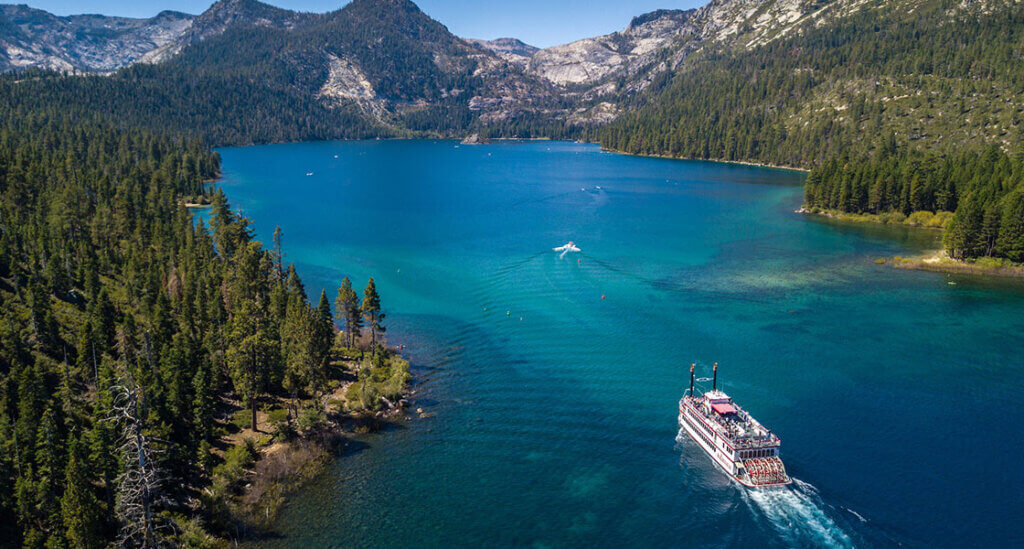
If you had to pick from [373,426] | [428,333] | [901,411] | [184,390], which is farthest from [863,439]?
[184,390]

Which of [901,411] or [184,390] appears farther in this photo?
[901,411]

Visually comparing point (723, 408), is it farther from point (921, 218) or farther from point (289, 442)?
point (921, 218)

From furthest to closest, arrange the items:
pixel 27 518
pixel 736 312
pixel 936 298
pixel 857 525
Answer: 1. pixel 936 298
2. pixel 736 312
3. pixel 857 525
4. pixel 27 518

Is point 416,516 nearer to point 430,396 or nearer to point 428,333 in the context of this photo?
point 430,396

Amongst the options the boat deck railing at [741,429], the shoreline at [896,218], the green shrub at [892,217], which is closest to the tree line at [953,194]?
the green shrub at [892,217]

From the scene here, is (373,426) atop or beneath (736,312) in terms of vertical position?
beneath

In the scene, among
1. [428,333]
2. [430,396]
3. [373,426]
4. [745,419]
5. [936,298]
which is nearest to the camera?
[745,419]

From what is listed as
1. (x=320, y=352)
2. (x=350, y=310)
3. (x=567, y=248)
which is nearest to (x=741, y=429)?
(x=320, y=352)
